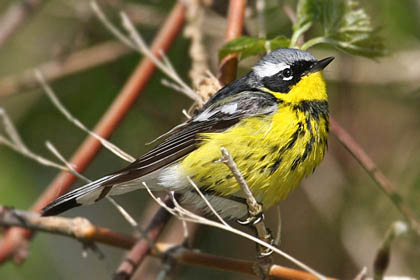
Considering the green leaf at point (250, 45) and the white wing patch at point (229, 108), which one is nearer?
the green leaf at point (250, 45)

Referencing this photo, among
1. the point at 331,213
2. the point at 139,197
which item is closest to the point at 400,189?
the point at 331,213

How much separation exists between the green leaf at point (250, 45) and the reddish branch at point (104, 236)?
0.87 meters

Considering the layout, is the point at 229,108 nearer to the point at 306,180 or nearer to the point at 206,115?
the point at 206,115

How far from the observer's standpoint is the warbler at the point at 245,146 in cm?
289

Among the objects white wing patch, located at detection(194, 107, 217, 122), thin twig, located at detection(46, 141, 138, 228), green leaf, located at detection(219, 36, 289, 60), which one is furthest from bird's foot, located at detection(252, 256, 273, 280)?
green leaf, located at detection(219, 36, 289, 60)

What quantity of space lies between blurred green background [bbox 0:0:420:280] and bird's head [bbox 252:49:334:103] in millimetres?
836

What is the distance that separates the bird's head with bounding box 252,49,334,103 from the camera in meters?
3.08

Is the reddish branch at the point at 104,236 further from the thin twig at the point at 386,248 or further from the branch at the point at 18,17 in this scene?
the branch at the point at 18,17

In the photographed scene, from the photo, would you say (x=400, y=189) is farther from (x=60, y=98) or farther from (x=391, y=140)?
(x=60, y=98)

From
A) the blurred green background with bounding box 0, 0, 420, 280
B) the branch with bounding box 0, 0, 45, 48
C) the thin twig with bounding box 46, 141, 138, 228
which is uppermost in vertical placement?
the branch with bounding box 0, 0, 45, 48

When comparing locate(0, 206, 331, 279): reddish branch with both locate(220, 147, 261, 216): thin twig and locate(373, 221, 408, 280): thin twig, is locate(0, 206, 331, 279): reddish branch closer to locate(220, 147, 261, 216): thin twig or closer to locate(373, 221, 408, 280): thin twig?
locate(220, 147, 261, 216): thin twig

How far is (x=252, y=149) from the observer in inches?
115

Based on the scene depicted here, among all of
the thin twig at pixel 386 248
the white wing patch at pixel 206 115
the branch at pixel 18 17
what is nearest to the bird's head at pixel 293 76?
the white wing patch at pixel 206 115

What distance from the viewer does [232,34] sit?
325cm
